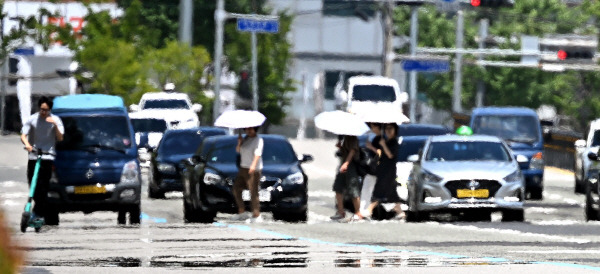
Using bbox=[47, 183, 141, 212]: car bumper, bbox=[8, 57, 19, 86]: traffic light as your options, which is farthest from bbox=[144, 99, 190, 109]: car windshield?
bbox=[8, 57, 19, 86]: traffic light

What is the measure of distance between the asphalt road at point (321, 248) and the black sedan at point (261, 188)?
2.63m

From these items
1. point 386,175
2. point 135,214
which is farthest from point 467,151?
point 135,214

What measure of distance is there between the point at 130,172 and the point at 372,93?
105 ft

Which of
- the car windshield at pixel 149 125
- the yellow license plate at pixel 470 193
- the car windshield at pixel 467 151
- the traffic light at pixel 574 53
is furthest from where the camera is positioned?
the traffic light at pixel 574 53

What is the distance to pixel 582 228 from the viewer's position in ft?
69.8

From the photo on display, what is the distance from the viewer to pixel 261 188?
2505cm

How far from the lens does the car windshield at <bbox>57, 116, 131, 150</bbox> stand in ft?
82.2

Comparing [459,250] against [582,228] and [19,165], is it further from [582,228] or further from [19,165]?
[19,165]

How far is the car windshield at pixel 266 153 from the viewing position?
2583 cm

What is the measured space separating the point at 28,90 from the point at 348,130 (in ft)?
195

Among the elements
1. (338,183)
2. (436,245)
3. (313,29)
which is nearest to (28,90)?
(313,29)

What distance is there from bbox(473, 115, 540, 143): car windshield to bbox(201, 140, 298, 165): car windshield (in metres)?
10.9

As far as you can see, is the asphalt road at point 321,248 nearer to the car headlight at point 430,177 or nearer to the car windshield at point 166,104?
the car headlight at point 430,177

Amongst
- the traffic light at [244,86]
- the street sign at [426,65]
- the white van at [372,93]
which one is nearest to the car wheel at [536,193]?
the white van at [372,93]
